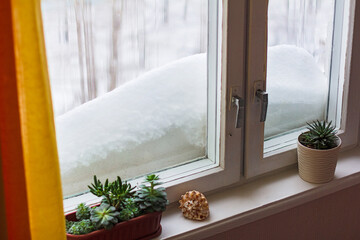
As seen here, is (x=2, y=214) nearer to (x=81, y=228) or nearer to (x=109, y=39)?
(x=81, y=228)

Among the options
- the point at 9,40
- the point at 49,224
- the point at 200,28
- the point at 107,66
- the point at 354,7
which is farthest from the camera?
the point at 354,7

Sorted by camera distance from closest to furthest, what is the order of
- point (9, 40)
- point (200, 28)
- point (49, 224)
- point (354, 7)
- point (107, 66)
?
point (9, 40) < point (49, 224) < point (107, 66) < point (200, 28) < point (354, 7)

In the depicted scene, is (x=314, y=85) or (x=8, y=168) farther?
(x=314, y=85)

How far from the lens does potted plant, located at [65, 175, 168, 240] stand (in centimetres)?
137

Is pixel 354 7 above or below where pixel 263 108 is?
above

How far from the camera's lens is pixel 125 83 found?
149 centimetres

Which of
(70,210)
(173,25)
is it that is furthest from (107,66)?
(70,210)

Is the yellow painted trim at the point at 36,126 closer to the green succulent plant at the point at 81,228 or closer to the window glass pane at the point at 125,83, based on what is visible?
the green succulent plant at the point at 81,228

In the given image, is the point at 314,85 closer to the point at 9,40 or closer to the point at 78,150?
the point at 78,150

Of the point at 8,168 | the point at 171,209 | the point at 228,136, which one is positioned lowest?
the point at 171,209

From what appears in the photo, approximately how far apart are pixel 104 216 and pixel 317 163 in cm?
76

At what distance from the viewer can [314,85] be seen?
6.25ft

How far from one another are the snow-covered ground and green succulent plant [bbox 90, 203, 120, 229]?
156mm

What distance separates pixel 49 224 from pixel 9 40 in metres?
0.41
